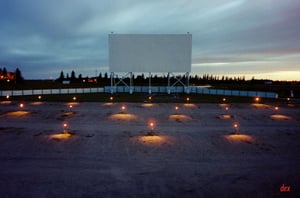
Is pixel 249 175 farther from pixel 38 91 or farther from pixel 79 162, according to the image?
pixel 38 91

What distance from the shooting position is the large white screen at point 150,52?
1689 inches

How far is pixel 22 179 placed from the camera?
9203 millimetres

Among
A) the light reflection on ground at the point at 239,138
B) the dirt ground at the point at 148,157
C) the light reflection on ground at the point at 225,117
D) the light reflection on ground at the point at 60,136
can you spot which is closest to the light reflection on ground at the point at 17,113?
the dirt ground at the point at 148,157

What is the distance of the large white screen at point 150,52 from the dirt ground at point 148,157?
2311 cm

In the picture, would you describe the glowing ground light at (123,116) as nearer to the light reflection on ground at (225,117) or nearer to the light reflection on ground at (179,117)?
the light reflection on ground at (179,117)

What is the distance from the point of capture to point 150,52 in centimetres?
4325

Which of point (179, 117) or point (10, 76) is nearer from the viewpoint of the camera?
point (179, 117)

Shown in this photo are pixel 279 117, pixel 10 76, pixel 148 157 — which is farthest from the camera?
pixel 10 76

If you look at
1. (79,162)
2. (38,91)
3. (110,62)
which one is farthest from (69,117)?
(38,91)

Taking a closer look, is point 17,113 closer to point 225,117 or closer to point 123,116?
point 123,116

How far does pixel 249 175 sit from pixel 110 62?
36.4 m

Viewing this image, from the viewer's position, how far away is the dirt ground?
28.1ft

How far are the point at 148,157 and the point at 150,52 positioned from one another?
3329cm

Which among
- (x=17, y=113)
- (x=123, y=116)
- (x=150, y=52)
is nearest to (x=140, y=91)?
(x=150, y=52)
